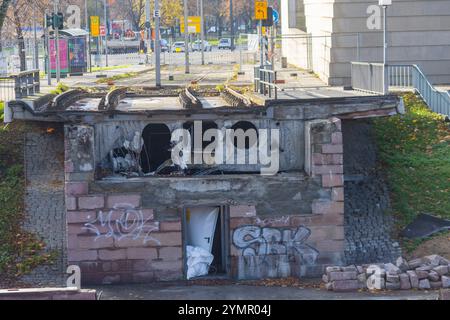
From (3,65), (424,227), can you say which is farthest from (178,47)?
(424,227)

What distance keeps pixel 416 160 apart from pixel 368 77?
2.70 metres

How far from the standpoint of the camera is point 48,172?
24.5 meters

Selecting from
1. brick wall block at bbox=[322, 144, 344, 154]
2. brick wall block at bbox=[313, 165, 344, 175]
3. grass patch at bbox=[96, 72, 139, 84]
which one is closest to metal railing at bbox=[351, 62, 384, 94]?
brick wall block at bbox=[322, 144, 344, 154]

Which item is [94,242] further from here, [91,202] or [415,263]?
[415,263]

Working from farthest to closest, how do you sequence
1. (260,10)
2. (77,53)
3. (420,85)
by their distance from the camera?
1. (77,53)
2. (260,10)
3. (420,85)

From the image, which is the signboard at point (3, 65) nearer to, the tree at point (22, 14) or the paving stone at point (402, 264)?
the tree at point (22, 14)

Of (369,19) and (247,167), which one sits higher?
(369,19)

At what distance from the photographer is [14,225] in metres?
22.8

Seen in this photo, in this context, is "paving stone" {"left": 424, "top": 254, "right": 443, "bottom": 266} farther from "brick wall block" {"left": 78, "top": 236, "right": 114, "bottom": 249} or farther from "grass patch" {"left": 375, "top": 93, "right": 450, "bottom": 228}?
"brick wall block" {"left": 78, "top": 236, "right": 114, "bottom": 249}
